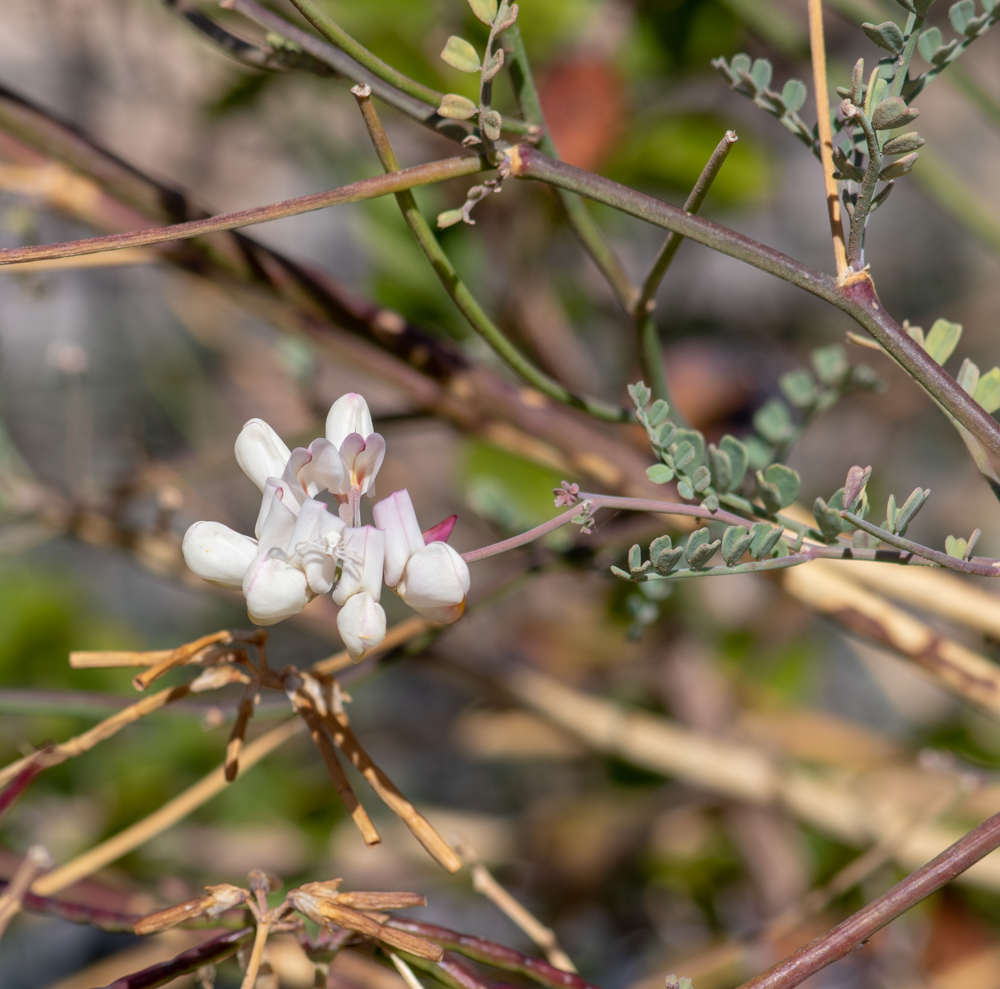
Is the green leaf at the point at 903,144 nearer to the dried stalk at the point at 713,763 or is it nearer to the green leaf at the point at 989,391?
the green leaf at the point at 989,391

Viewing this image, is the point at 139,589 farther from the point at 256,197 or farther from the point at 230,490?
the point at 256,197

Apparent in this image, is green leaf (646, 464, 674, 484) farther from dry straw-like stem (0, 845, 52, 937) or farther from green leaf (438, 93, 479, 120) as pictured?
dry straw-like stem (0, 845, 52, 937)

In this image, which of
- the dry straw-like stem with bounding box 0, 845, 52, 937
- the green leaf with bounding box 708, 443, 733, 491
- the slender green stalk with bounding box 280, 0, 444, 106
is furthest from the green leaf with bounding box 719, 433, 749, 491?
the dry straw-like stem with bounding box 0, 845, 52, 937

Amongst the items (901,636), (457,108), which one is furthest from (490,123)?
(901,636)

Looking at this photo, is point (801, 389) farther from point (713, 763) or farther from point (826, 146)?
point (713, 763)

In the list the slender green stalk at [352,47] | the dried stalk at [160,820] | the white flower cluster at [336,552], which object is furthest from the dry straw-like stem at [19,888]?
the slender green stalk at [352,47]
